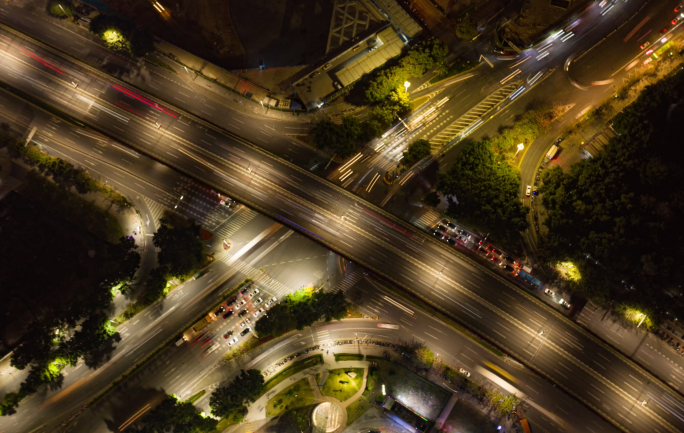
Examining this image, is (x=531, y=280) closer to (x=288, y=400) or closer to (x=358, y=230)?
(x=358, y=230)

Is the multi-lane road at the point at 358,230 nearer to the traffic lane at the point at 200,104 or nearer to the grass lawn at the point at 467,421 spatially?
the traffic lane at the point at 200,104

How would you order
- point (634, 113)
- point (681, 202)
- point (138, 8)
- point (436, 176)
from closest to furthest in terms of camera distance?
point (681, 202)
point (634, 113)
point (436, 176)
point (138, 8)

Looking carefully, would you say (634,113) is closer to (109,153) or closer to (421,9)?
(421,9)

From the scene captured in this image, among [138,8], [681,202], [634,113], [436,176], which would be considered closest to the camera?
[681,202]

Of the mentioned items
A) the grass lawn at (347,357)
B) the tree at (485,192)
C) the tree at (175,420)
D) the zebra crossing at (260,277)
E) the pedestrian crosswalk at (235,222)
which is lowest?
the tree at (175,420)

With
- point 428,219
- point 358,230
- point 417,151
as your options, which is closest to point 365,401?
point 358,230

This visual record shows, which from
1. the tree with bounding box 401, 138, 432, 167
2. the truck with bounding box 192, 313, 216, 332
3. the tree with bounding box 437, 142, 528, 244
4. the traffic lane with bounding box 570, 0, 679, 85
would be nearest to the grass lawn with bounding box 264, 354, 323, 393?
the truck with bounding box 192, 313, 216, 332

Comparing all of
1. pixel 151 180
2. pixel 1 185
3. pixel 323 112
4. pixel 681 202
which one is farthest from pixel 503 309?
pixel 1 185

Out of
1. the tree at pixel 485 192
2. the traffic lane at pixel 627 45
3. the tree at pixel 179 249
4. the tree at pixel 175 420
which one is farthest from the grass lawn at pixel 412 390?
the traffic lane at pixel 627 45
